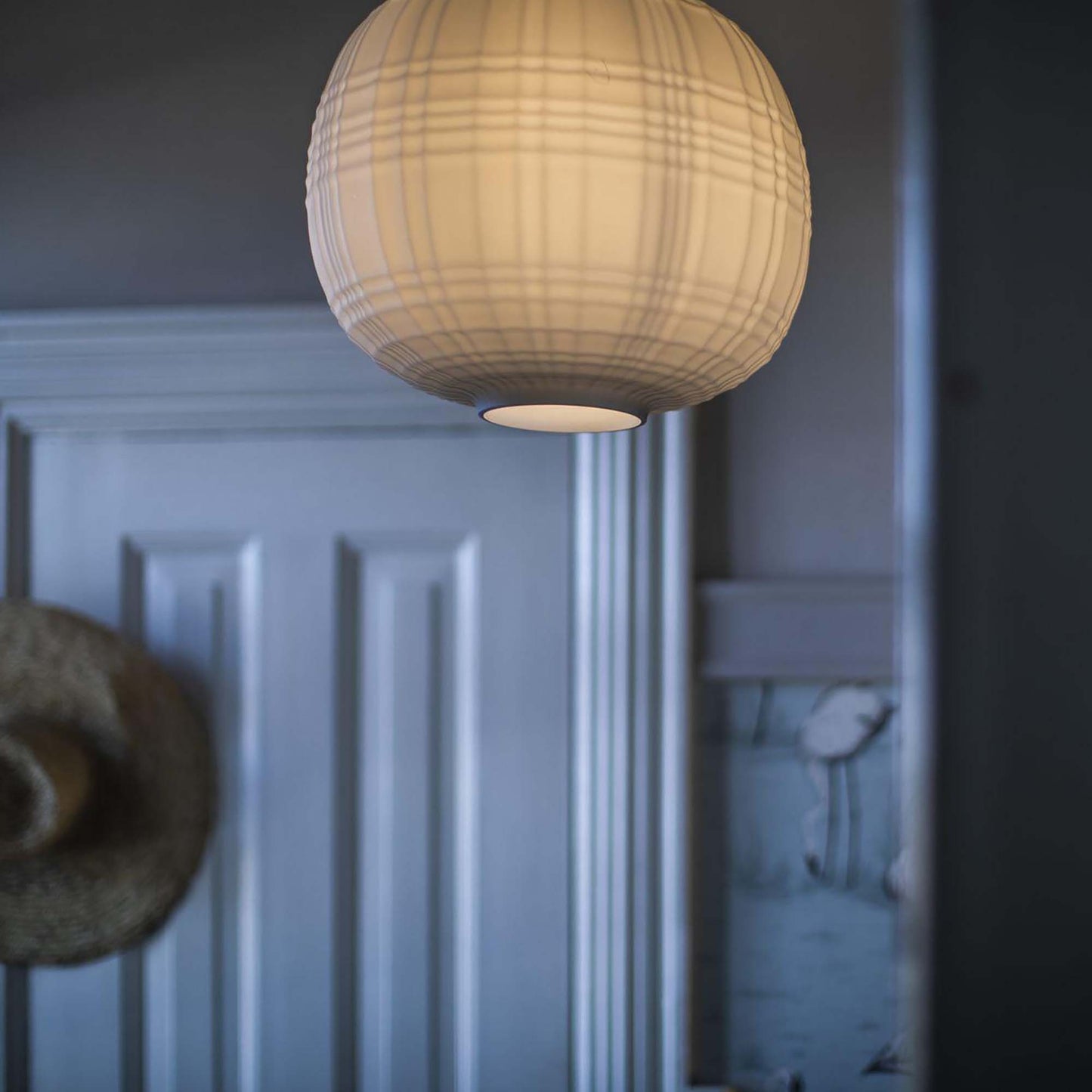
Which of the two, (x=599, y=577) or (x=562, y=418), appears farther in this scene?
(x=599, y=577)

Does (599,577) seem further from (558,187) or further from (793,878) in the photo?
A: (558,187)

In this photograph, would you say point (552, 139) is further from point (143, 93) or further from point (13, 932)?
point (13, 932)

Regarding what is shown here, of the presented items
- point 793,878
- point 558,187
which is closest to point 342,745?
point 793,878

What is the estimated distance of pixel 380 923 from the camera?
1.43m

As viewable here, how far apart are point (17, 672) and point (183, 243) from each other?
62cm

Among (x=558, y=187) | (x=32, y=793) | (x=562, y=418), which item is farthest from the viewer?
(x=32, y=793)

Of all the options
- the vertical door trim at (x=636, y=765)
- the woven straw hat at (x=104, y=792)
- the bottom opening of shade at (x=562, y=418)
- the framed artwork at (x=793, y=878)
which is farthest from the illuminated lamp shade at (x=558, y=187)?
the woven straw hat at (x=104, y=792)

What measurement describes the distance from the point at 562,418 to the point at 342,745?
0.84 meters

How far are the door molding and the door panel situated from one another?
0.04 m

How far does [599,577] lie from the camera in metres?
1.35

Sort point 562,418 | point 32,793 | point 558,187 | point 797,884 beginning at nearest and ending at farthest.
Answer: point 558,187, point 562,418, point 32,793, point 797,884

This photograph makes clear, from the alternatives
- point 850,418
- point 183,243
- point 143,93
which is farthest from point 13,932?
point 850,418

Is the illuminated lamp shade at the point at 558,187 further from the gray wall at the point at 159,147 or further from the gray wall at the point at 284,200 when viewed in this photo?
the gray wall at the point at 159,147

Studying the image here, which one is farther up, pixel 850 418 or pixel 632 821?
pixel 850 418
